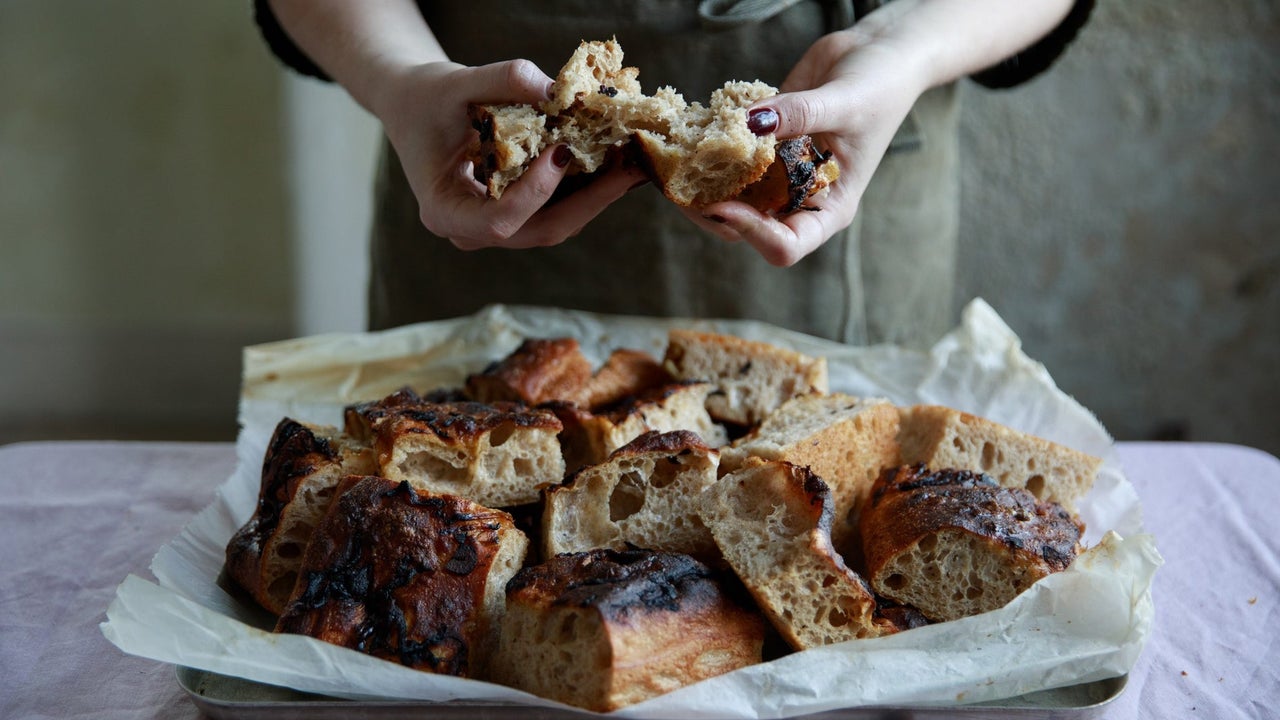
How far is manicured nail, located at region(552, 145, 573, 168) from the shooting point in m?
1.75

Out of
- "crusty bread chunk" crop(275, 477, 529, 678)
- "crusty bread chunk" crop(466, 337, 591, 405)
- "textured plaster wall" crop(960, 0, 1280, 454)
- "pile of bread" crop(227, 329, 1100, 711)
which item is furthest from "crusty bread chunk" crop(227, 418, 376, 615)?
"textured plaster wall" crop(960, 0, 1280, 454)

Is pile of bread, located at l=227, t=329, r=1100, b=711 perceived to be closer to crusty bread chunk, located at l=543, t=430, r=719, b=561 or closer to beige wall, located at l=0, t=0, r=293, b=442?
crusty bread chunk, located at l=543, t=430, r=719, b=561

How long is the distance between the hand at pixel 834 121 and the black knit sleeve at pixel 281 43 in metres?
1.27

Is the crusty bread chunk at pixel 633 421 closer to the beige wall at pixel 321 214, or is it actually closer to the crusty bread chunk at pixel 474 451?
the crusty bread chunk at pixel 474 451

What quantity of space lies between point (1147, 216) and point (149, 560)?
3930mm

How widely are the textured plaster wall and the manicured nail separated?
2876 millimetres

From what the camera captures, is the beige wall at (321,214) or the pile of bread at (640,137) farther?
the beige wall at (321,214)

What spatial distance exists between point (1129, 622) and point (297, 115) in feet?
14.9

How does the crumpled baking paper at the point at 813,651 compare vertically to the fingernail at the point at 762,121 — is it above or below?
below

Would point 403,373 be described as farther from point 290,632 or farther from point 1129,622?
point 1129,622

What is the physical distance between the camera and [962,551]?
5.35 feet

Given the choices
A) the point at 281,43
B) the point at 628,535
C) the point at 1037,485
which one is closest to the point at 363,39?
the point at 281,43

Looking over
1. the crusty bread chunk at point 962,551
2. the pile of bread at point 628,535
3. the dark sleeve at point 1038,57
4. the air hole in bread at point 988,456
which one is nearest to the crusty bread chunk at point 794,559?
the pile of bread at point 628,535

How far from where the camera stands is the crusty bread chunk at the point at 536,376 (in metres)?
2.24
